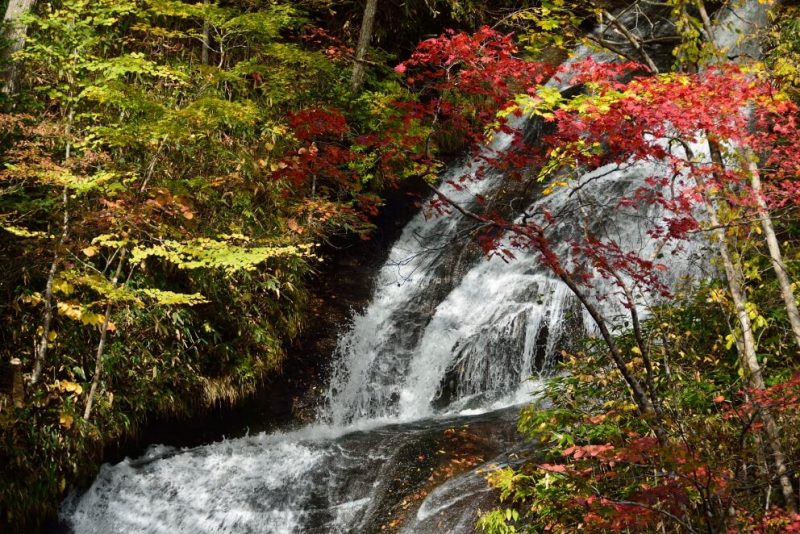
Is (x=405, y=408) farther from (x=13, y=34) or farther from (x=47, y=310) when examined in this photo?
(x=13, y=34)

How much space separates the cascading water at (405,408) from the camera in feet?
18.9

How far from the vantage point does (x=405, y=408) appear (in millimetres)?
8102

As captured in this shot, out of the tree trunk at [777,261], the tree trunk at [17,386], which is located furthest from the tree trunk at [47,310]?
the tree trunk at [777,261]

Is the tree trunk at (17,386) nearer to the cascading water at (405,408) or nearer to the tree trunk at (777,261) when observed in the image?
the cascading water at (405,408)

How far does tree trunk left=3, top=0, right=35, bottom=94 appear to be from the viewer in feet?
19.0

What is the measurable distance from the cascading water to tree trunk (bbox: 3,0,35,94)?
4.06 meters

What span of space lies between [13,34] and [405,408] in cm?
609

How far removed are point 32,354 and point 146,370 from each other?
42.6 inches

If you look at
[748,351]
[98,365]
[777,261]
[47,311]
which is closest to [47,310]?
[47,311]

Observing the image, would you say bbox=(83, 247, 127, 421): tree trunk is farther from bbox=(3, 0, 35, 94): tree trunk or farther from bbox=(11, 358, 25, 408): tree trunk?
bbox=(3, 0, 35, 94): tree trunk

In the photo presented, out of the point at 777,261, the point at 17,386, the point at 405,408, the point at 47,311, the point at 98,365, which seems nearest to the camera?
the point at 777,261

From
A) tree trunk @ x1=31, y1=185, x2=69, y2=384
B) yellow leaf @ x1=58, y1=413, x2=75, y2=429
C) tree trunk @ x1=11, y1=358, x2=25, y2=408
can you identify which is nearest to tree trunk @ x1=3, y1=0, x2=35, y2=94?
tree trunk @ x1=31, y1=185, x2=69, y2=384

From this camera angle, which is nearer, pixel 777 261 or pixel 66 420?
A: pixel 777 261

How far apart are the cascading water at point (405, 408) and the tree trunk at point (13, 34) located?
4064 millimetres
